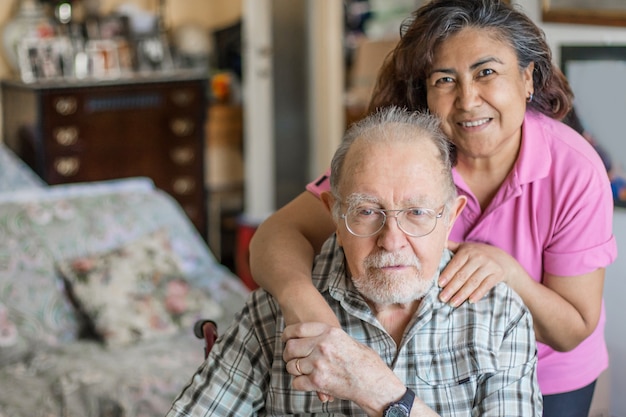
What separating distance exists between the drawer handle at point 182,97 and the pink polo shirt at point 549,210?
345 centimetres

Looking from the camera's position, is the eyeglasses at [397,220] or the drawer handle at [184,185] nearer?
the eyeglasses at [397,220]

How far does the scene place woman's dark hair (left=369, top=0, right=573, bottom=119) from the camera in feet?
5.87

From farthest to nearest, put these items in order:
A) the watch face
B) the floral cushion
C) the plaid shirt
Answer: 1. the floral cushion
2. the plaid shirt
3. the watch face

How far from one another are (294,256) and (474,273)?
34cm

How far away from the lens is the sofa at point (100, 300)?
2771 millimetres

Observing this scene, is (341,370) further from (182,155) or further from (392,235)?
(182,155)

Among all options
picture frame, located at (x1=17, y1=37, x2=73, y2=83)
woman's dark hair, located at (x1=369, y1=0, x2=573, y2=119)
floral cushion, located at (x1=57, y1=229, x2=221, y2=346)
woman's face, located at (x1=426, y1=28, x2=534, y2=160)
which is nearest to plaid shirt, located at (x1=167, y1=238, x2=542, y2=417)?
woman's face, located at (x1=426, y1=28, x2=534, y2=160)

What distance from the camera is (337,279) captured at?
5.92ft

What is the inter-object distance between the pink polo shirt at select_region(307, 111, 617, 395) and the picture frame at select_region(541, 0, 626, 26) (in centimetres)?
67

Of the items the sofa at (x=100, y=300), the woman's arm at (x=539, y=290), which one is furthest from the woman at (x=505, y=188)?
the sofa at (x=100, y=300)

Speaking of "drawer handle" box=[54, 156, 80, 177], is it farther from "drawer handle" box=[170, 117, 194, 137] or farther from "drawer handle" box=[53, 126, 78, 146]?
"drawer handle" box=[170, 117, 194, 137]

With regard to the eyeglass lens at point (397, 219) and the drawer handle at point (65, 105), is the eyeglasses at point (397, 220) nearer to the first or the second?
the eyeglass lens at point (397, 219)

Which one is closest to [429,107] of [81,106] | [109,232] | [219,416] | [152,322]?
[219,416]

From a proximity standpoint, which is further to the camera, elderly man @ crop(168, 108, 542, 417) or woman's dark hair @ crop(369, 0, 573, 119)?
woman's dark hair @ crop(369, 0, 573, 119)
